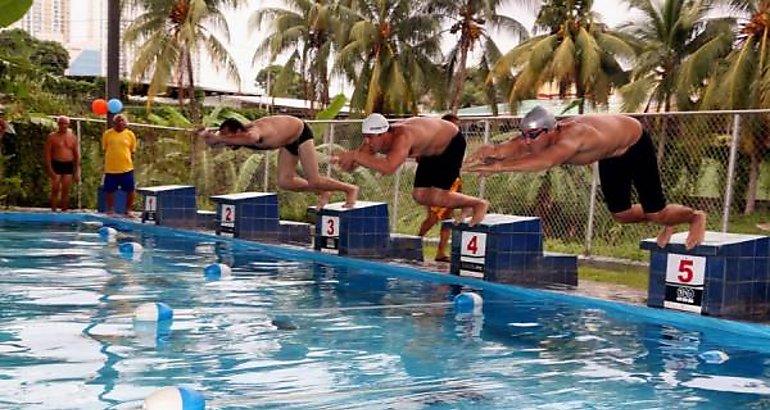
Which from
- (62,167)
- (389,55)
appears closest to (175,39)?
(389,55)

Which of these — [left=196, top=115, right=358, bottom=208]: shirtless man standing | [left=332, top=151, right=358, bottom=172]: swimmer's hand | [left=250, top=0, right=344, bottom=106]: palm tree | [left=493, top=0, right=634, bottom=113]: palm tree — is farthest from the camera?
[left=250, top=0, right=344, bottom=106]: palm tree

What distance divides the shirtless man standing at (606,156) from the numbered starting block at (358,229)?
415cm

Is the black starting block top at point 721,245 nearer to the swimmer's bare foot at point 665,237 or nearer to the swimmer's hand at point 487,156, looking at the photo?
the swimmer's bare foot at point 665,237

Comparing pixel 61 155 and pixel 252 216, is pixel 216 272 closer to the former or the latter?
pixel 252 216

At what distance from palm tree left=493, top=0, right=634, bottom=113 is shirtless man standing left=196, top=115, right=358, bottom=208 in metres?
21.9

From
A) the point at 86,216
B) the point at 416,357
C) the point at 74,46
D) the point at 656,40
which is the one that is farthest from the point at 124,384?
the point at 74,46

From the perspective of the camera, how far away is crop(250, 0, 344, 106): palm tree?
3684 cm

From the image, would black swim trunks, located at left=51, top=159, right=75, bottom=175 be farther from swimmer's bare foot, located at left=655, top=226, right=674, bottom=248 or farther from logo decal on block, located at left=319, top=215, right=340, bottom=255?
swimmer's bare foot, located at left=655, top=226, right=674, bottom=248

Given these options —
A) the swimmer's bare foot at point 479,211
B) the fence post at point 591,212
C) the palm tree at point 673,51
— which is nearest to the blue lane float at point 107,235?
the swimmer's bare foot at point 479,211

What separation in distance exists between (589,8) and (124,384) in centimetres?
3186

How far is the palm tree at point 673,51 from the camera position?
26.8 meters

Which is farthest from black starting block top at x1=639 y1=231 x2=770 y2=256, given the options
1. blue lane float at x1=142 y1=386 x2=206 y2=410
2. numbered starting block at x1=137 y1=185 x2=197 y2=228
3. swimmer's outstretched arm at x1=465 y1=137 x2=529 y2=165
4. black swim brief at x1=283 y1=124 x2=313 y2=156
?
numbered starting block at x1=137 y1=185 x2=197 y2=228

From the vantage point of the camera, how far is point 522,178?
13.9 metres

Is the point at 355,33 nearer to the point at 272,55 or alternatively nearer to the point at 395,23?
the point at 395,23
